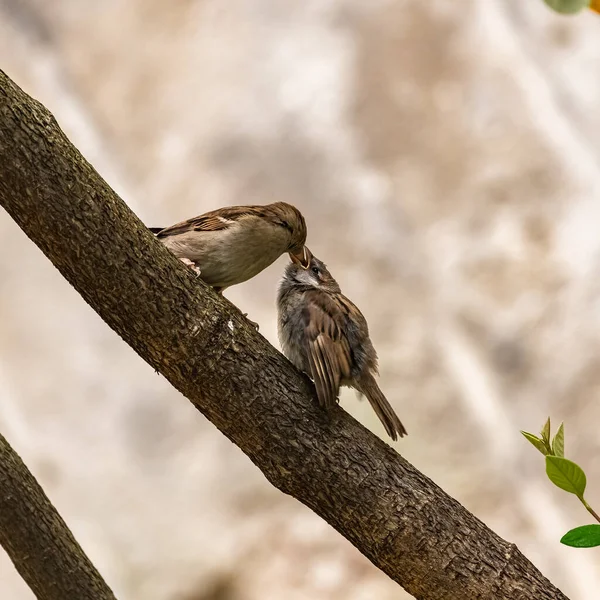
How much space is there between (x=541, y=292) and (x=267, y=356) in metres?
2.88

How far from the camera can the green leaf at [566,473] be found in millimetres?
1503

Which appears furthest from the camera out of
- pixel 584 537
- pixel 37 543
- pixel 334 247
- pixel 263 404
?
pixel 334 247

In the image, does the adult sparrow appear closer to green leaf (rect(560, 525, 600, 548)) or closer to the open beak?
the open beak

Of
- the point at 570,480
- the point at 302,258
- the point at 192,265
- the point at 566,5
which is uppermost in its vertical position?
the point at 302,258

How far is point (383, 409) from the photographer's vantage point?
2.39m

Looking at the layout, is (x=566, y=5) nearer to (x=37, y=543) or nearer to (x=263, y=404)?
(x=263, y=404)

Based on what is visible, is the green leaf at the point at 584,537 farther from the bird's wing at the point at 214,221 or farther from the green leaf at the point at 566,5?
the bird's wing at the point at 214,221

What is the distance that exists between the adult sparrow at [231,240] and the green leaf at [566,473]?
1.20 metres

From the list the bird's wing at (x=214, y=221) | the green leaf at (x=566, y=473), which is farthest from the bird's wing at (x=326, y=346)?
the green leaf at (x=566, y=473)

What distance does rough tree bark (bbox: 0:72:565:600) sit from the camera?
1.99 m

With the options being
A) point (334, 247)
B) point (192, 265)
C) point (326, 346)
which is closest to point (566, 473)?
point (326, 346)

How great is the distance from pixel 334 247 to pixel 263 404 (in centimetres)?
278

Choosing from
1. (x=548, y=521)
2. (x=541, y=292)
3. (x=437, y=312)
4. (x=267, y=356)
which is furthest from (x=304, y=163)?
(x=267, y=356)

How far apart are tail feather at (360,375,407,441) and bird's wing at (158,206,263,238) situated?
620 millimetres
